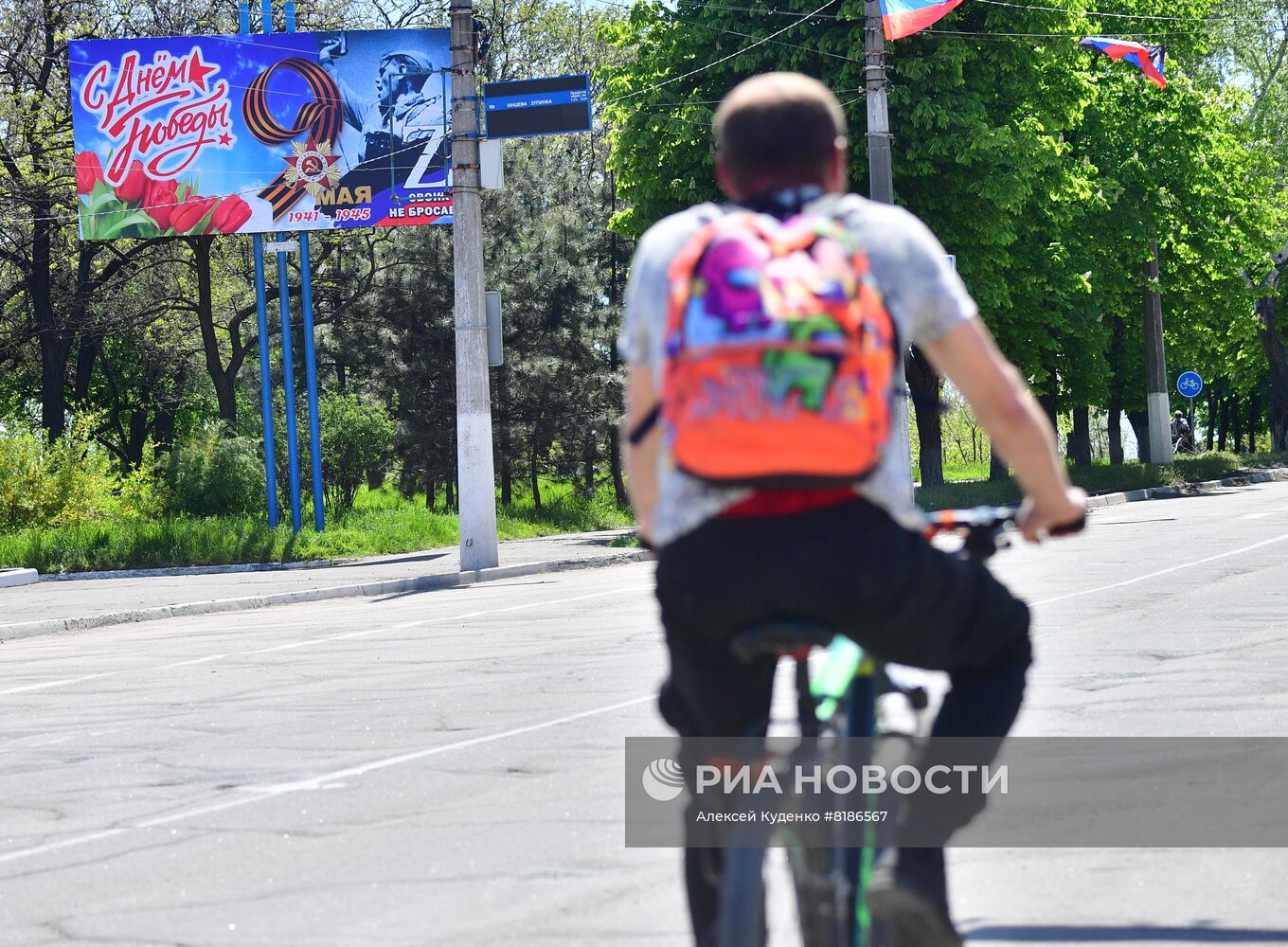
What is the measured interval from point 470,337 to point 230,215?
7337 mm

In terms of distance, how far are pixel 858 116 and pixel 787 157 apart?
94.0ft

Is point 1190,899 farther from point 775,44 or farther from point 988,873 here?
point 775,44

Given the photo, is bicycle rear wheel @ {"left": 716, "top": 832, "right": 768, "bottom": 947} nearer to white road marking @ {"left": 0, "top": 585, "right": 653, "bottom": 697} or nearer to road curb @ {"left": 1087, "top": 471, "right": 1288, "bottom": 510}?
white road marking @ {"left": 0, "top": 585, "right": 653, "bottom": 697}

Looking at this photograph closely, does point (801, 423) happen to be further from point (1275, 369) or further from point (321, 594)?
point (1275, 369)

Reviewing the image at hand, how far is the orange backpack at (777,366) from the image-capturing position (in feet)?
8.24

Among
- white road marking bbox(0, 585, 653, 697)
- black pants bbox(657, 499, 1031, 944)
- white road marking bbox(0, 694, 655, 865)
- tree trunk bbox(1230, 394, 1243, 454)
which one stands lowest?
tree trunk bbox(1230, 394, 1243, 454)

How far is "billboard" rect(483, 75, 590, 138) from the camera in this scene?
2112 centimetres

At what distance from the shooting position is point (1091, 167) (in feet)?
111

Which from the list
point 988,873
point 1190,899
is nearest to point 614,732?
point 988,873

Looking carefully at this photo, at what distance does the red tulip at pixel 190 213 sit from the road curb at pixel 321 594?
8988 millimetres

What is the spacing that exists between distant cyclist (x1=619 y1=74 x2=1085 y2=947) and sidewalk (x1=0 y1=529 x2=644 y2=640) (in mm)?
14776

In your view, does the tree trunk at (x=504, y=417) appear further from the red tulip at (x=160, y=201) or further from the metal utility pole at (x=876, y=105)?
the metal utility pole at (x=876, y=105)

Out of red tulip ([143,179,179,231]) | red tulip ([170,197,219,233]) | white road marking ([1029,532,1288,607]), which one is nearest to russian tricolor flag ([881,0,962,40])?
white road marking ([1029,532,1288,607])

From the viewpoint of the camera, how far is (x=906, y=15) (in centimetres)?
2327
